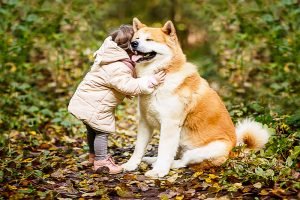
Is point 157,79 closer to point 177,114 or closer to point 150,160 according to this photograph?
point 177,114

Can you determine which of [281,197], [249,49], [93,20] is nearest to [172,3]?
[93,20]

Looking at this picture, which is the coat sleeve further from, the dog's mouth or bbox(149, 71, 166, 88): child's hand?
the dog's mouth

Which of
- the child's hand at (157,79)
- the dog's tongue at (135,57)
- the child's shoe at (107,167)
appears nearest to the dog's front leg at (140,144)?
the child's shoe at (107,167)

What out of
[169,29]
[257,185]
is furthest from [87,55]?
[257,185]

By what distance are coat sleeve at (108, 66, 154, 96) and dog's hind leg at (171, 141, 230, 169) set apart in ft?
2.81

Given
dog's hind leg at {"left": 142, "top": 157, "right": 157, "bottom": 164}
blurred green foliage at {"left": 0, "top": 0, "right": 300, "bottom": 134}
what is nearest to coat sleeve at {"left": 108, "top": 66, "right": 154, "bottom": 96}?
dog's hind leg at {"left": 142, "top": 157, "right": 157, "bottom": 164}

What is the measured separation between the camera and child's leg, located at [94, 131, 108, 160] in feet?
16.0

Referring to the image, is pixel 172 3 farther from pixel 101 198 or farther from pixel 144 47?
pixel 101 198

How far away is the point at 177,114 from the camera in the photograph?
15.4ft

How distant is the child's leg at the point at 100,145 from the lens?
16.0 feet

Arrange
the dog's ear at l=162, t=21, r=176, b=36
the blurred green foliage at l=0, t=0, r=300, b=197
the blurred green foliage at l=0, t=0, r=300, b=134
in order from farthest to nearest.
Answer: the blurred green foliage at l=0, t=0, r=300, b=134 < the blurred green foliage at l=0, t=0, r=300, b=197 < the dog's ear at l=162, t=21, r=176, b=36

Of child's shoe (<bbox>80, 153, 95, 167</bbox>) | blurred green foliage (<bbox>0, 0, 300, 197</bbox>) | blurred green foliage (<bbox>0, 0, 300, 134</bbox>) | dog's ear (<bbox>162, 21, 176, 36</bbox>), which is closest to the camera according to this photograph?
dog's ear (<bbox>162, 21, 176, 36</bbox>)

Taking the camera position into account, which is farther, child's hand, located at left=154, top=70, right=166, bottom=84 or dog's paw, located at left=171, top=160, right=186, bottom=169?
dog's paw, located at left=171, top=160, right=186, bottom=169

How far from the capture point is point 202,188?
4.24m
